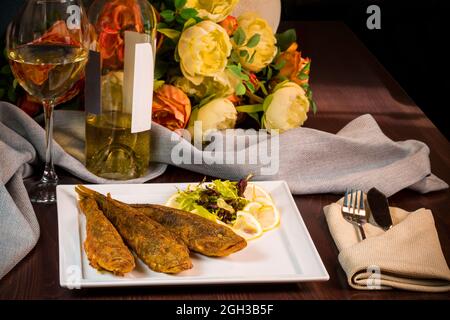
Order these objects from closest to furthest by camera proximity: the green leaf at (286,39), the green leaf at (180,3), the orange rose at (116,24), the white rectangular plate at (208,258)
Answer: the white rectangular plate at (208,258)
the orange rose at (116,24)
the green leaf at (180,3)
the green leaf at (286,39)

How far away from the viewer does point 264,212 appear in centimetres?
122

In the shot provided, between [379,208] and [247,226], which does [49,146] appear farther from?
[379,208]

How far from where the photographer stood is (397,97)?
183 cm

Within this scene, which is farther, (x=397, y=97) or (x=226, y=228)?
(x=397, y=97)

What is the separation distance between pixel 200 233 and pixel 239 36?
511 mm

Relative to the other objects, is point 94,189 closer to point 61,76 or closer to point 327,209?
point 61,76

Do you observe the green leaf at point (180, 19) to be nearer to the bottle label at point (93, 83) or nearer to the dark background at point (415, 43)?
the bottle label at point (93, 83)

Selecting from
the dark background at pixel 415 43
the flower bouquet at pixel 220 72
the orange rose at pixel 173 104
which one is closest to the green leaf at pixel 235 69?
the flower bouquet at pixel 220 72

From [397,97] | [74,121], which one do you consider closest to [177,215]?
[74,121]

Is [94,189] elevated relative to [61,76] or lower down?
lower down

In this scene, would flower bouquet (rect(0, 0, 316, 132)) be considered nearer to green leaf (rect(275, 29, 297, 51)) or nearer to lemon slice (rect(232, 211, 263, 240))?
green leaf (rect(275, 29, 297, 51))

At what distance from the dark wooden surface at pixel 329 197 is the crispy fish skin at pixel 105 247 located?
0.11ft

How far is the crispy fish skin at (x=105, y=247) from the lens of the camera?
983mm

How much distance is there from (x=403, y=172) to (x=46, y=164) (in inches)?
23.8
